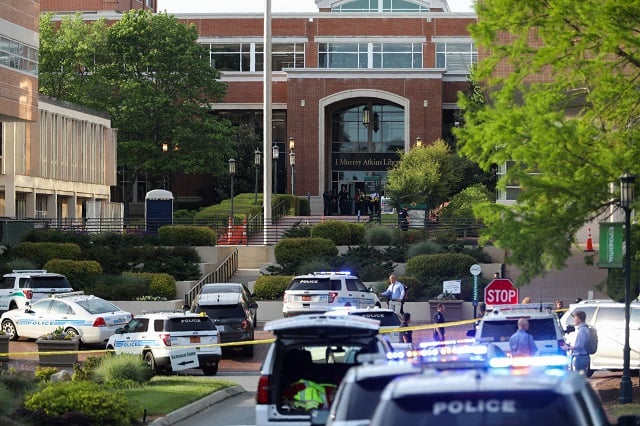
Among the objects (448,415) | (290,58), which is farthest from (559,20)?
(290,58)

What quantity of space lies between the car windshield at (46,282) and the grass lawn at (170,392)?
42.4 ft

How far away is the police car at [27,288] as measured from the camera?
123ft

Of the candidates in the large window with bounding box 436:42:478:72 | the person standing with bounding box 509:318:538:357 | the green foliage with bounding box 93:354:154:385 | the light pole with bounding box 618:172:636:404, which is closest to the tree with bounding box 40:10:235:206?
the large window with bounding box 436:42:478:72

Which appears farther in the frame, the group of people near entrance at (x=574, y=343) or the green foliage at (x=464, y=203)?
the green foliage at (x=464, y=203)

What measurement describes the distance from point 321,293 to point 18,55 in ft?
84.7

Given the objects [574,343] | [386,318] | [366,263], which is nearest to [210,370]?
[386,318]

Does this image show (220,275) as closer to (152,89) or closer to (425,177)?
(425,177)

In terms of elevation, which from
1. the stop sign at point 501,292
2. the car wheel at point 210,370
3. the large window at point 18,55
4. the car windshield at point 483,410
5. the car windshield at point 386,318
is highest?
the large window at point 18,55

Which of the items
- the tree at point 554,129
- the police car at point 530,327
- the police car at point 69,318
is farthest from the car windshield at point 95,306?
the tree at point 554,129

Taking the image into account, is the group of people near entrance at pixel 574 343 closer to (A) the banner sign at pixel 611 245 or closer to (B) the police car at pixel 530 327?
(B) the police car at pixel 530 327

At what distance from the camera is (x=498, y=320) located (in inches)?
884

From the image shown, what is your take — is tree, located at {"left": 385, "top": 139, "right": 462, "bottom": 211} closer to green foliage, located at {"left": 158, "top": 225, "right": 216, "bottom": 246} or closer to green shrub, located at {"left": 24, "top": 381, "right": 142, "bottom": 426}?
green foliage, located at {"left": 158, "top": 225, "right": 216, "bottom": 246}

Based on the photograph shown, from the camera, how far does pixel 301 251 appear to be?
156 ft

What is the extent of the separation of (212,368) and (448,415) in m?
20.4
